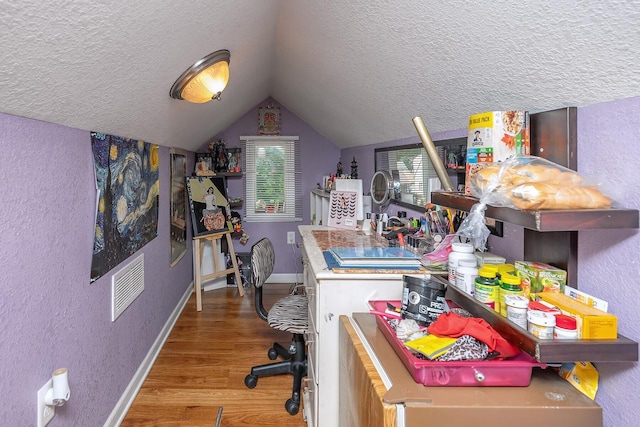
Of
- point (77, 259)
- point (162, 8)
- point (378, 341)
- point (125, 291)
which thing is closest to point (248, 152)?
point (125, 291)

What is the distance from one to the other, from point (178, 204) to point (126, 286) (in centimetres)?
148

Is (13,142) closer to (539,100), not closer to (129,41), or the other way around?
(129,41)

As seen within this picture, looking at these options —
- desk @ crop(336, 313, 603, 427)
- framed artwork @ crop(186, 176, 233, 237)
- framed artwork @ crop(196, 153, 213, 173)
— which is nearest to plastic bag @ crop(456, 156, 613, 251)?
desk @ crop(336, 313, 603, 427)

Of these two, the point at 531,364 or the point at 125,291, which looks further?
the point at 125,291

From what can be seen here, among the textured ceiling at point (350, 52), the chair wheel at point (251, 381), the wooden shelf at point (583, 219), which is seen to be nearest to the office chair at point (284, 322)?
the chair wheel at point (251, 381)

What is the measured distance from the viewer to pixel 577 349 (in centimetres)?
78

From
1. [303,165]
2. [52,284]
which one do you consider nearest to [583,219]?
[52,284]

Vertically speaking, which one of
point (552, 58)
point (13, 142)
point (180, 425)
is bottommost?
point (180, 425)

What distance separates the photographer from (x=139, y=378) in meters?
2.38

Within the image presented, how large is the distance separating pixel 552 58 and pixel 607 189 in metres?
0.31

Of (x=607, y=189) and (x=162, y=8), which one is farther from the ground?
(x=162, y=8)

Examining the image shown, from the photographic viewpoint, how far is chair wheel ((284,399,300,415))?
215cm

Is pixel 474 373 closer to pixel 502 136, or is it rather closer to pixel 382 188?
pixel 502 136

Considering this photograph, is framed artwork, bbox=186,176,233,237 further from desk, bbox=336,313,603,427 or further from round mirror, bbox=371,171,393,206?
desk, bbox=336,313,603,427
